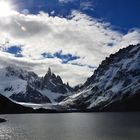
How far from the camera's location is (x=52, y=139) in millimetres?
113625

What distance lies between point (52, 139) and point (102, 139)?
15.7m

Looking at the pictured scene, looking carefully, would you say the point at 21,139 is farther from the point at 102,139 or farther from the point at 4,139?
the point at 102,139

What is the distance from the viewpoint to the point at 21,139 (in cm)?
11569

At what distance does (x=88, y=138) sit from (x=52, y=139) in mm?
11365

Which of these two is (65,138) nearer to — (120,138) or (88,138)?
(88,138)

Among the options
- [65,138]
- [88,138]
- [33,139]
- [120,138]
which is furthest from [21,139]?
[120,138]

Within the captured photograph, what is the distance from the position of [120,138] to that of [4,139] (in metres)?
37.0

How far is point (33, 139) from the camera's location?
11419cm

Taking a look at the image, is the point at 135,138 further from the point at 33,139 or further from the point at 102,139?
the point at 33,139

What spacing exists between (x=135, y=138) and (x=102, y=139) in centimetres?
1007

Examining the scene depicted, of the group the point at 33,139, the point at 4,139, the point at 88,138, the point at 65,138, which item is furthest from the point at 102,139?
the point at 4,139

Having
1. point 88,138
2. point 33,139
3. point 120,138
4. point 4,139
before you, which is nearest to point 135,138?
point 120,138

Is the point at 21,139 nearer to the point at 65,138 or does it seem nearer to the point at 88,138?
the point at 65,138

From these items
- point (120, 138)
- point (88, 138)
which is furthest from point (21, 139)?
point (120, 138)
